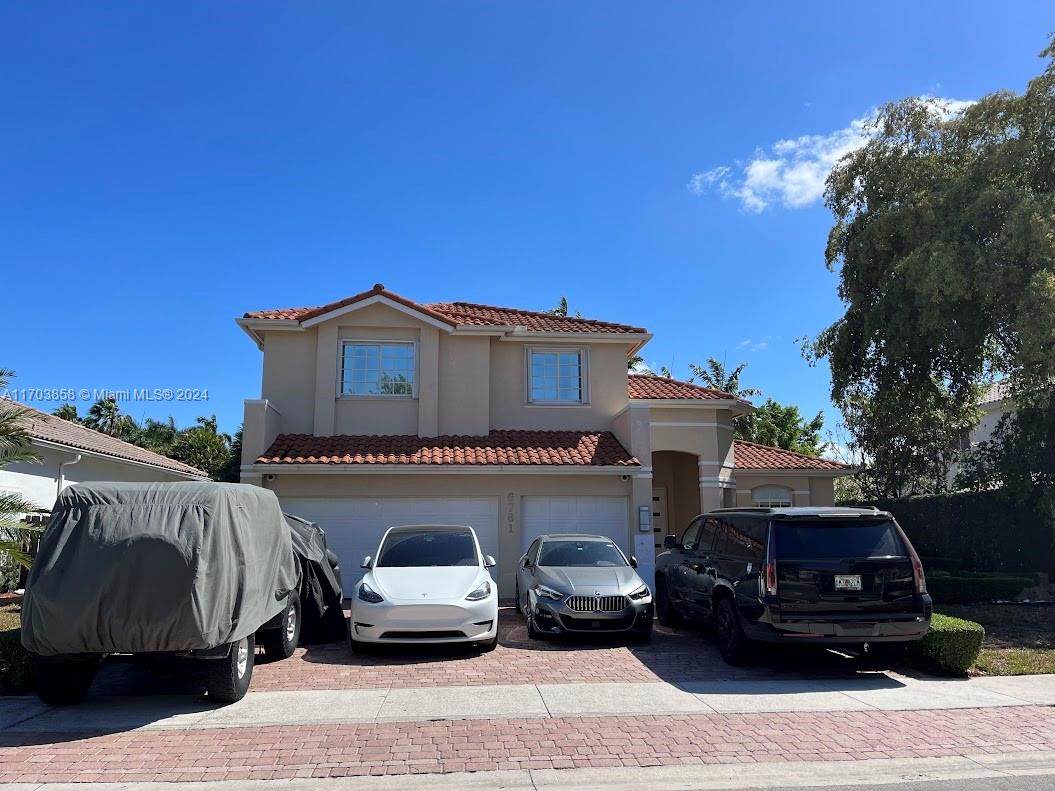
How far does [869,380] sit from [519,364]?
861 centimetres

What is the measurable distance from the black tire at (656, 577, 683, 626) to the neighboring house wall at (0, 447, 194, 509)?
11179mm

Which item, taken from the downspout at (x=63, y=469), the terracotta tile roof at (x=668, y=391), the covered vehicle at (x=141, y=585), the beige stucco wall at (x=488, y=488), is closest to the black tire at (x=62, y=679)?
the covered vehicle at (x=141, y=585)

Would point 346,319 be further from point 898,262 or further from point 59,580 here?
point 898,262

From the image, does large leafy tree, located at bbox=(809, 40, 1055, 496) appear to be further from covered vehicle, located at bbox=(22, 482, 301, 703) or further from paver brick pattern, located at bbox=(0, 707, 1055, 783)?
covered vehicle, located at bbox=(22, 482, 301, 703)

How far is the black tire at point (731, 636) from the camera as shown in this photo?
8.48m

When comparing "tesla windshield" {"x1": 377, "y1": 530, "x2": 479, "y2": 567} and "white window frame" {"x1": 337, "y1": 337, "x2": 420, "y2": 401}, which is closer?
"tesla windshield" {"x1": 377, "y1": 530, "x2": 479, "y2": 567}

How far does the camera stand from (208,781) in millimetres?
5129

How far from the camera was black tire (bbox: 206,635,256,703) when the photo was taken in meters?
6.84

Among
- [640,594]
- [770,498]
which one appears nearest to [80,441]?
[640,594]

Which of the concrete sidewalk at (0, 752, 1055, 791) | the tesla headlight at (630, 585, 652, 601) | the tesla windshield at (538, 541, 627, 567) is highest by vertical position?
the tesla windshield at (538, 541, 627, 567)

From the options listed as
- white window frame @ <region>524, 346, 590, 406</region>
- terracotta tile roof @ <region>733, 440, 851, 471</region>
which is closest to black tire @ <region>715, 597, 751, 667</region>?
white window frame @ <region>524, 346, 590, 406</region>

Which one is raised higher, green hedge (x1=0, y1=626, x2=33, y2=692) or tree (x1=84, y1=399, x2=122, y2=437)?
tree (x1=84, y1=399, x2=122, y2=437)

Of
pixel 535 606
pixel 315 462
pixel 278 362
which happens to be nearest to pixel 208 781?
pixel 535 606

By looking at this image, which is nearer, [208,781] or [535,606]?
[208,781]
